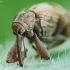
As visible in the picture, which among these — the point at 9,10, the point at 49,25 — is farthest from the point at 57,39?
the point at 9,10

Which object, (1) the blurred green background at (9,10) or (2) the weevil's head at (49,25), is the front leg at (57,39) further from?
(1) the blurred green background at (9,10)

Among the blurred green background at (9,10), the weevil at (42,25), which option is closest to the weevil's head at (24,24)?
the weevil at (42,25)

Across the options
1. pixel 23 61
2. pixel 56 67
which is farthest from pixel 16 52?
pixel 56 67

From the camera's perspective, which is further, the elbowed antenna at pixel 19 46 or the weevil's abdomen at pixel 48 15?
the weevil's abdomen at pixel 48 15

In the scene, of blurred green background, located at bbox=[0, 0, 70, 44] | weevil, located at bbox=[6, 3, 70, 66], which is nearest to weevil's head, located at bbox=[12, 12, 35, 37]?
weevil, located at bbox=[6, 3, 70, 66]

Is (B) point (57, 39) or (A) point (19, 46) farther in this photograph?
(B) point (57, 39)

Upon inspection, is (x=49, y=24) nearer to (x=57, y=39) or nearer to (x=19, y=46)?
(x=57, y=39)
